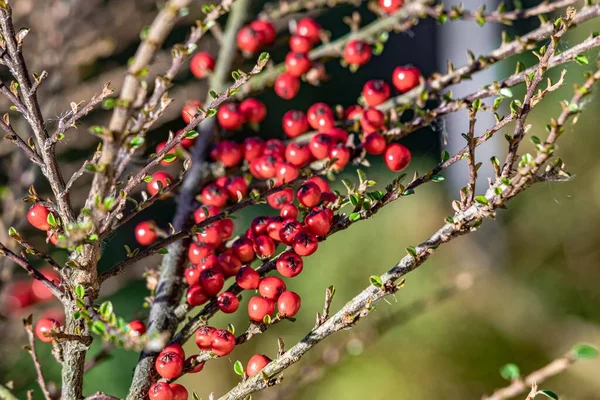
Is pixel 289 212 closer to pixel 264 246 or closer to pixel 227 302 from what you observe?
pixel 264 246

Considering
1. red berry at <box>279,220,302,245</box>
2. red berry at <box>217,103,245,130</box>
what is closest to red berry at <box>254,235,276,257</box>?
red berry at <box>279,220,302,245</box>

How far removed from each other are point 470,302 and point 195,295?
155 cm

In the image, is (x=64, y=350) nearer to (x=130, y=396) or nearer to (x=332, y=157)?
(x=130, y=396)

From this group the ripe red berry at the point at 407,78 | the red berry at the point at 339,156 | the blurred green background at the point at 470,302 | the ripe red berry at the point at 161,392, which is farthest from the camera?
the blurred green background at the point at 470,302

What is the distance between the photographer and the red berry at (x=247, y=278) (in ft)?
2.86

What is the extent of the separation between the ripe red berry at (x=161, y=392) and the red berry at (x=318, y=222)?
30 centimetres

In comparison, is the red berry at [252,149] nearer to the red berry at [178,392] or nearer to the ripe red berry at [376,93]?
the ripe red berry at [376,93]

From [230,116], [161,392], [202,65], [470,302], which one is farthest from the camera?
[470,302]

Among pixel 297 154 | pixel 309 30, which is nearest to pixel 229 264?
pixel 297 154

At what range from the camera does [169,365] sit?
0.79 m

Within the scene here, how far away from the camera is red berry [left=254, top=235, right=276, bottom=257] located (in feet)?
2.91

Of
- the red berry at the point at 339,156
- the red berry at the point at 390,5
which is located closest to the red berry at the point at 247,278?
the red berry at the point at 339,156

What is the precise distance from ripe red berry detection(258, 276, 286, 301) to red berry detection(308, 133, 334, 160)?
26cm

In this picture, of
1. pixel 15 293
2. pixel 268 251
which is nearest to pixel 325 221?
pixel 268 251
